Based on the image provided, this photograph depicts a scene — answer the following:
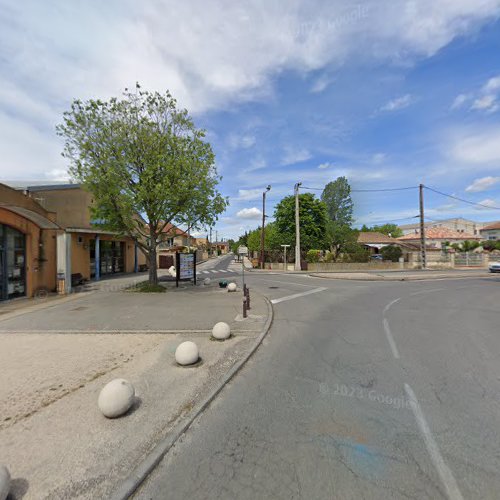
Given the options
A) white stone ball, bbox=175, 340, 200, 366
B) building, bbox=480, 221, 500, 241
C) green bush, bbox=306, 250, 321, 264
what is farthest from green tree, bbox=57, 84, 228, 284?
building, bbox=480, 221, 500, 241

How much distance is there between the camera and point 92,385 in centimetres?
436

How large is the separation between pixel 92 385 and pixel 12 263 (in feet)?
38.3

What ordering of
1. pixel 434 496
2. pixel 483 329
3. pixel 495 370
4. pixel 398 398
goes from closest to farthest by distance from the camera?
pixel 434 496, pixel 398 398, pixel 495 370, pixel 483 329

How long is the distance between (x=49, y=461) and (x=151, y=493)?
4.06 feet

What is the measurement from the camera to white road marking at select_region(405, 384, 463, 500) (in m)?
2.31

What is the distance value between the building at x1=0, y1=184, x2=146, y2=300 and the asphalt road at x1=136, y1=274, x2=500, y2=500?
12.8 metres

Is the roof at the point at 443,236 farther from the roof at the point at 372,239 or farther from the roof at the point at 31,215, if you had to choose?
the roof at the point at 31,215

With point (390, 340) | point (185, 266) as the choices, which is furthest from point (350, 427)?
point (185, 266)

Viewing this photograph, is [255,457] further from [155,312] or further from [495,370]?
[155,312]

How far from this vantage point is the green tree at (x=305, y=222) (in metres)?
33.7

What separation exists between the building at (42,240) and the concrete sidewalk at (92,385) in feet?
15.8

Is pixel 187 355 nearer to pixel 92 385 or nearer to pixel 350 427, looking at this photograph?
pixel 92 385

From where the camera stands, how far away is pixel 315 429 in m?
3.18

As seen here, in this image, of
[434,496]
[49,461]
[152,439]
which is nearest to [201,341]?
[152,439]
